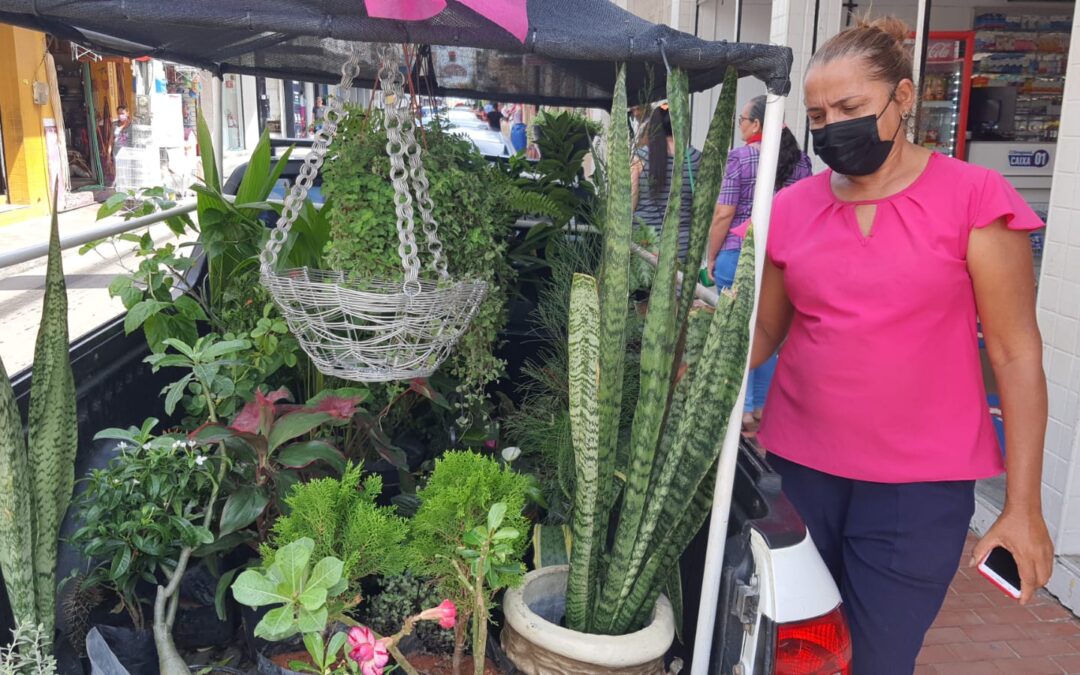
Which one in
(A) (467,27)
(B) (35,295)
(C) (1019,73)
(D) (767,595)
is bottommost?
(B) (35,295)

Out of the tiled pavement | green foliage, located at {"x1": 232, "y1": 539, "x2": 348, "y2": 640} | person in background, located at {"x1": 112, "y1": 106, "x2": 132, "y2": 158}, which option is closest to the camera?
green foliage, located at {"x1": 232, "y1": 539, "x2": 348, "y2": 640}

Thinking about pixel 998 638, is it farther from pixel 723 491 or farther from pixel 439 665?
pixel 439 665

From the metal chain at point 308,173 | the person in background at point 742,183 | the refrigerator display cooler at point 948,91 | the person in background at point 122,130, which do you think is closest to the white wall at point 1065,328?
the person in background at point 742,183

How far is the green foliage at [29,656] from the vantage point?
4.40 ft

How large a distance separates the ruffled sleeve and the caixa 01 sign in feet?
24.6

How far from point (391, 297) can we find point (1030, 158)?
8.19 meters

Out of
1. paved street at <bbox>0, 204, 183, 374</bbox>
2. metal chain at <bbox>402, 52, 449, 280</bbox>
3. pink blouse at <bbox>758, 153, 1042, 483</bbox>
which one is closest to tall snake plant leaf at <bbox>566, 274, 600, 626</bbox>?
metal chain at <bbox>402, 52, 449, 280</bbox>

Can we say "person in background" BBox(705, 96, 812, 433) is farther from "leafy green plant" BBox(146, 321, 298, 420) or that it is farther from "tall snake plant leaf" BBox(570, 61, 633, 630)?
"tall snake plant leaf" BBox(570, 61, 633, 630)

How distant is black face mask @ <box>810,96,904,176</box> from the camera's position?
6.07ft

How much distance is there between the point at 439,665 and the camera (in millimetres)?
1731

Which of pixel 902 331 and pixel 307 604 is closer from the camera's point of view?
pixel 307 604

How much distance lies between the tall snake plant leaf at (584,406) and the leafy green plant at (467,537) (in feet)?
0.37

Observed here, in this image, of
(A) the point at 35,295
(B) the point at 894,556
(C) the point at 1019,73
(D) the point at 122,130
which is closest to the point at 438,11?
(B) the point at 894,556

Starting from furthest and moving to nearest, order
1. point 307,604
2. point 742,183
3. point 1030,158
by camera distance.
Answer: point 1030,158
point 742,183
point 307,604
